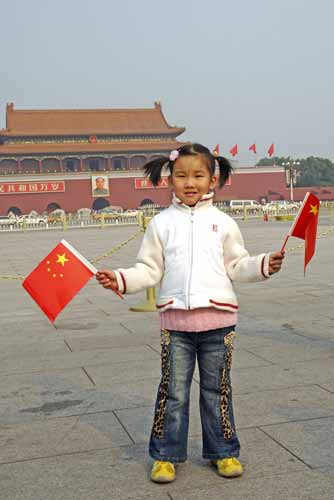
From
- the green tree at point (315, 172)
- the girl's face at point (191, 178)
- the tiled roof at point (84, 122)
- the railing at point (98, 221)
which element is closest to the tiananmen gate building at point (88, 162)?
the tiled roof at point (84, 122)

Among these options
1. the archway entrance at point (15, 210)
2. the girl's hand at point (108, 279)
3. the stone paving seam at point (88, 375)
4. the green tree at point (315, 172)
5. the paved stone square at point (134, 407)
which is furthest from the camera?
the green tree at point (315, 172)

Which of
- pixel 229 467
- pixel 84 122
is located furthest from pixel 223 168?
pixel 84 122

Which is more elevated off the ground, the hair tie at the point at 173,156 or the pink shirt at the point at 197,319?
the hair tie at the point at 173,156

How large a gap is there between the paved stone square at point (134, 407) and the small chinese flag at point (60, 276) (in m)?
0.59

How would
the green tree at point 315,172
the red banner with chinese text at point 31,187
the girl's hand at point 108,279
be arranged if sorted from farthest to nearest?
the green tree at point 315,172
the red banner with chinese text at point 31,187
the girl's hand at point 108,279

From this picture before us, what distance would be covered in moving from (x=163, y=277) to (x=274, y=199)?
44.4 metres

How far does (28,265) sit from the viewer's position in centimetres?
1129

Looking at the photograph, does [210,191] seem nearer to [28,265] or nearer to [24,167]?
[28,265]

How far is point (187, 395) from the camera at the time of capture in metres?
2.43

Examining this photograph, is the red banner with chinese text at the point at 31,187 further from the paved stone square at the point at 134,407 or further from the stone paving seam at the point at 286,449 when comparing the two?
the stone paving seam at the point at 286,449

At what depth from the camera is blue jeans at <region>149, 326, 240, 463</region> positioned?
7.88 feet

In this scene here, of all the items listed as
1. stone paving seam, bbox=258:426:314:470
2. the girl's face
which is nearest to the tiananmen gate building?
stone paving seam, bbox=258:426:314:470

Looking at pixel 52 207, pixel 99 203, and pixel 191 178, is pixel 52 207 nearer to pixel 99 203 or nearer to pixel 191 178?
pixel 99 203

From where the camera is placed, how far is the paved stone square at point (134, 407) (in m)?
2.32
